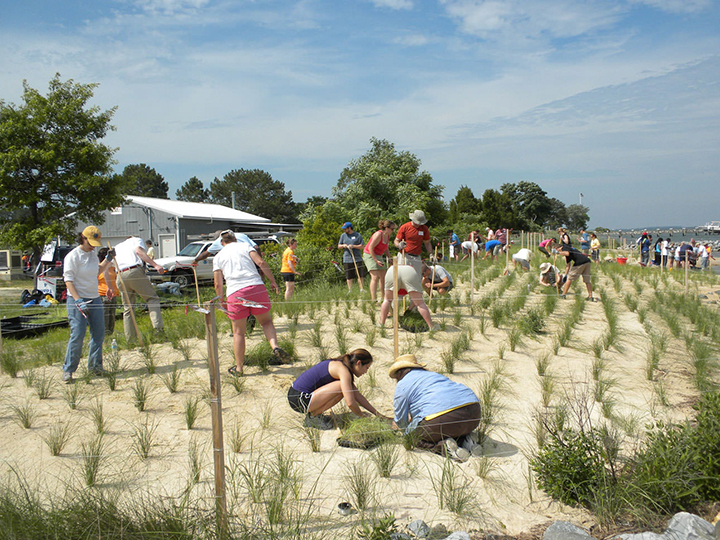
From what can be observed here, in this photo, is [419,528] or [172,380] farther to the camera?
[172,380]

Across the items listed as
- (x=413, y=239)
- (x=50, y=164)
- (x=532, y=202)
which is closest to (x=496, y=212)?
(x=532, y=202)

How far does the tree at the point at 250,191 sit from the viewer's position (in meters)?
70.1

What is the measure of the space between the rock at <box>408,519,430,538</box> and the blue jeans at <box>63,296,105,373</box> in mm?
Result: 4156

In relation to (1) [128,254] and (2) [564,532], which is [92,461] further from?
(1) [128,254]

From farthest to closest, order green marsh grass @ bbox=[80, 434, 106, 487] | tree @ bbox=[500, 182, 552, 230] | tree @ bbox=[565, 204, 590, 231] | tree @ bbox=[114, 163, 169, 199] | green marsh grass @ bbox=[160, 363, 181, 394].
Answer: tree @ bbox=[565, 204, 590, 231] → tree @ bbox=[114, 163, 169, 199] → tree @ bbox=[500, 182, 552, 230] → green marsh grass @ bbox=[160, 363, 181, 394] → green marsh grass @ bbox=[80, 434, 106, 487]

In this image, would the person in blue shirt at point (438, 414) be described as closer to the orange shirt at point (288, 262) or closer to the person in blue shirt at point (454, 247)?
the orange shirt at point (288, 262)

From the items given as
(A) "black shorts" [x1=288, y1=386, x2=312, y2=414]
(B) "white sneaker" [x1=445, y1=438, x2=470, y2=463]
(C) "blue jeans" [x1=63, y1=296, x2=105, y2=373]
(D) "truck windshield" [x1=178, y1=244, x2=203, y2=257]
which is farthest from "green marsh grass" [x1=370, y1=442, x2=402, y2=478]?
(D) "truck windshield" [x1=178, y1=244, x2=203, y2=257]

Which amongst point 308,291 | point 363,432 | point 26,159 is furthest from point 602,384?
point 26,159

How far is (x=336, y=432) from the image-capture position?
4.63 metres

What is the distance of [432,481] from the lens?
3.58 meters

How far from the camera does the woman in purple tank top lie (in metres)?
4.56

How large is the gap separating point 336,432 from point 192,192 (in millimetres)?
74145

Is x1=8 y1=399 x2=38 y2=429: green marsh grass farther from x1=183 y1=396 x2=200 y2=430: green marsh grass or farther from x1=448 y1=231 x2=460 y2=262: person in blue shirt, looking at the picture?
x1=448 y1=231 x2=460 y2=262: person in blue shirt

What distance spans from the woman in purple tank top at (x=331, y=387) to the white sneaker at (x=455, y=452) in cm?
76
